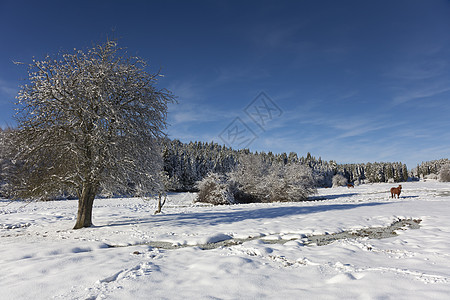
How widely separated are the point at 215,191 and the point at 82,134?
21.5 meters

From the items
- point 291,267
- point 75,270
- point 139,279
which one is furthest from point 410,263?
point 75,270

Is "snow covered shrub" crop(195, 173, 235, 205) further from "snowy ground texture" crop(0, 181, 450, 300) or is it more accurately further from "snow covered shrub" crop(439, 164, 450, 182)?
"snow covered shrub" crop(439, 164, 450, 182)

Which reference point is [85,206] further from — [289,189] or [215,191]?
[289,189]

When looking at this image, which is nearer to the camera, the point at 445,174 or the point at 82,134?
the point at 82,134

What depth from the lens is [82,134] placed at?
954 cm

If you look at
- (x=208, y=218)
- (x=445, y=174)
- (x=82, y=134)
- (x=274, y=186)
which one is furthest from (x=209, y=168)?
(x=445, y=174)

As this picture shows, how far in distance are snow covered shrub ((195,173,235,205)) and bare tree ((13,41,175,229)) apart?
19.8 m

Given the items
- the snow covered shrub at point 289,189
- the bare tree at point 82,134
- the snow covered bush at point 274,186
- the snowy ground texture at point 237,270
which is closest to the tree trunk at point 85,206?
the bare tree at point 82,134

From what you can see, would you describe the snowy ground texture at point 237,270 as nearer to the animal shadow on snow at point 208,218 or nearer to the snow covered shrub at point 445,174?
the animal shadow on snow at point 208,218

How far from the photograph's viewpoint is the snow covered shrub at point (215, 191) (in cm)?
2950

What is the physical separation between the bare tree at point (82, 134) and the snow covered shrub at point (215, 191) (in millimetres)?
19821

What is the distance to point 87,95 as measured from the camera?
9.33 metres

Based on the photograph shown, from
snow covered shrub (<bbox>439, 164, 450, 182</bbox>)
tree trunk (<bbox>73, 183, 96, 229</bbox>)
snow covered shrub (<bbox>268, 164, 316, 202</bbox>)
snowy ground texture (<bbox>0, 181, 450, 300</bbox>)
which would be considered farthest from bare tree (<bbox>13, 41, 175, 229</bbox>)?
snow covered shrub (<bbox>439, 164, 450, 182</bbox>)

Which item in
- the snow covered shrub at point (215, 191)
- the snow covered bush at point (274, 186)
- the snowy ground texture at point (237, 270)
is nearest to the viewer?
the snowy ground texture at point (237, 270)
